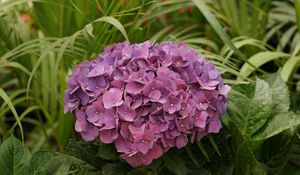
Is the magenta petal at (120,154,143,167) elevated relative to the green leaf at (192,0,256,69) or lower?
lower

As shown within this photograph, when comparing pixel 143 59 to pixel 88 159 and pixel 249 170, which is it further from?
pixel 249 170

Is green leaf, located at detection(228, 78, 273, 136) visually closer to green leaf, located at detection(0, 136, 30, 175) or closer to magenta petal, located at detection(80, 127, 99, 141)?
magenta petal, located at detection(80, 127, 99, 141)

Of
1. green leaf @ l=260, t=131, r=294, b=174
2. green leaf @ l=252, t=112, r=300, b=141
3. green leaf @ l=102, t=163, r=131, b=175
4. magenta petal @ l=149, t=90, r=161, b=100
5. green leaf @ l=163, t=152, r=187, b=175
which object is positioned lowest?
green leaf @ l=260, t=131, r=294, b=174

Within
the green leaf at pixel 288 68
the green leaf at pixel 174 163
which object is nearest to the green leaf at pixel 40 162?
the green leaf at pixel 174 163

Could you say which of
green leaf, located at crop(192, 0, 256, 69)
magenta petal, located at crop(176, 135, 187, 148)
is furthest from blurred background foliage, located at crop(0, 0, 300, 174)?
magenta petal, located at crop(176, 135, 187, 148)

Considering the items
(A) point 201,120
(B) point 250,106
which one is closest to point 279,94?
(B) point 250,106

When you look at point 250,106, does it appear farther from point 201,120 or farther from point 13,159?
point 13,159

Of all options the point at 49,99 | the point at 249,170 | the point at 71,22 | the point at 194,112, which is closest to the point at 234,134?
the point at 249,170
